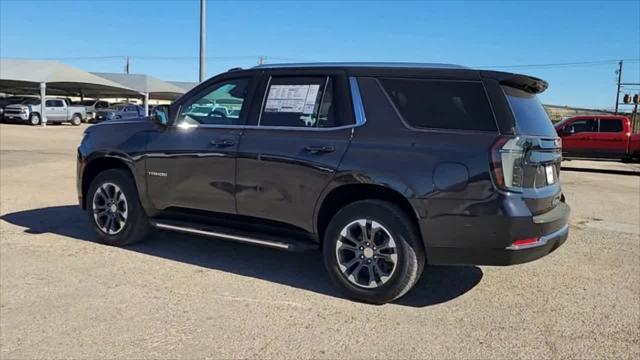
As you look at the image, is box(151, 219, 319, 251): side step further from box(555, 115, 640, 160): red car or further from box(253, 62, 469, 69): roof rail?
box(555, 115, 640, 160): red car

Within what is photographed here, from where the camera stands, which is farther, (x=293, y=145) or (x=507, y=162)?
(x=293, y=145)

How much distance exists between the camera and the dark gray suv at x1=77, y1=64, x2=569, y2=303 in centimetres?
401

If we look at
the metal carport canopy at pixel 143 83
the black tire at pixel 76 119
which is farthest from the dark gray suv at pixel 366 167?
the metal carport canopy at pixel 143 83

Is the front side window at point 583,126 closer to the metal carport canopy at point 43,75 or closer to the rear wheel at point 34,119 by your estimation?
the metal carport canopy at point 43,75

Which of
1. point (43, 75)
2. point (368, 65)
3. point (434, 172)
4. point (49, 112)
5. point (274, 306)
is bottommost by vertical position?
point (274, 306)

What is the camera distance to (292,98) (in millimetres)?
4875

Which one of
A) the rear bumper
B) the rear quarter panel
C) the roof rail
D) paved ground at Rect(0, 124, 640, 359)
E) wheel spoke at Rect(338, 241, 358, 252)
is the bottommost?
paved ground at Rect(0, 124, 640, 359)

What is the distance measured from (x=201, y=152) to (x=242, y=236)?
897 mm

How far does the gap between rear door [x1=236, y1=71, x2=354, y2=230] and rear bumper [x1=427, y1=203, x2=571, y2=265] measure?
3.53 ft

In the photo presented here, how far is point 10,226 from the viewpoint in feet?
22.5

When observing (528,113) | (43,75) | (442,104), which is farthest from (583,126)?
(43,75)

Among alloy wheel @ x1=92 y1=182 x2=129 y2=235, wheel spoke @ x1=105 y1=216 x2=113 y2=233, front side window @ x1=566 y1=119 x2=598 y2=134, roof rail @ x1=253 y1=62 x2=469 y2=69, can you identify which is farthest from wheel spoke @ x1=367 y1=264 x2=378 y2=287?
front side window @ x1=566 y1=119 x2=598 y2=134

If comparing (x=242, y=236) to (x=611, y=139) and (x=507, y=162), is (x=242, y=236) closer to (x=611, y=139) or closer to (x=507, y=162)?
(x=507, y=162)

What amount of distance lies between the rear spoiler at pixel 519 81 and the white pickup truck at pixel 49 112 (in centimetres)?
3887
